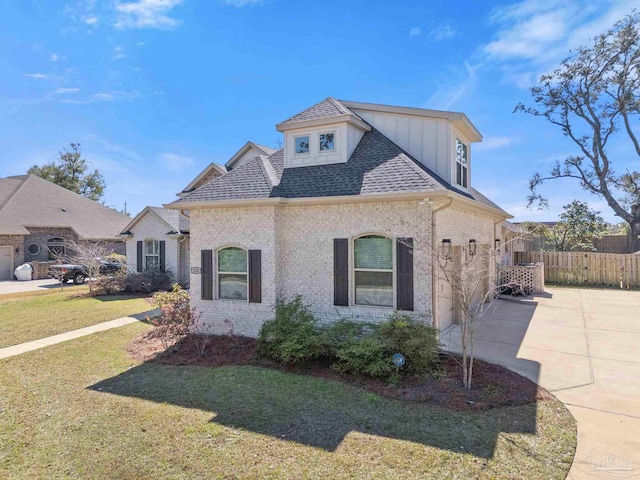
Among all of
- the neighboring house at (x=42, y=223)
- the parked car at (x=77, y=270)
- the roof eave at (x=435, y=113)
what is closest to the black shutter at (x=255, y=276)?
the roof eave at (x=435, y=113)

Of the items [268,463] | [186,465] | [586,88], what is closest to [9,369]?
[186,465]

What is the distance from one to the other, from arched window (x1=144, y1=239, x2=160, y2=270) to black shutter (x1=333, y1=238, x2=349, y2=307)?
14.1 meters

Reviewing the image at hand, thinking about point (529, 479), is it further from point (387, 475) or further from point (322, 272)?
point (322, 272)

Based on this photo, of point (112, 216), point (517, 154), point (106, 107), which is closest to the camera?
point (106, 107)

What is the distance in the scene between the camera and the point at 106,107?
67.3 feet

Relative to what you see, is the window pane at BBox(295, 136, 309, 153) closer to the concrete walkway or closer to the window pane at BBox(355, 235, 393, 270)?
the window pane at BBox(355, 235, 393, 270)

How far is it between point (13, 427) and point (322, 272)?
19.7 ft

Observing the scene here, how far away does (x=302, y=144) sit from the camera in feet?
33.5

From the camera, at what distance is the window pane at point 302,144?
10164 millimetres

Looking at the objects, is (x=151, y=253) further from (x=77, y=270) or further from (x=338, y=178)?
(x=338, y=178)

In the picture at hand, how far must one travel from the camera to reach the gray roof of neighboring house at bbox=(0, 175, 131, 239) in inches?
1035

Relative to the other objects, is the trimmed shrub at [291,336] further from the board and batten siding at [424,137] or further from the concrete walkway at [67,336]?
the concrete walkway at [67,336]

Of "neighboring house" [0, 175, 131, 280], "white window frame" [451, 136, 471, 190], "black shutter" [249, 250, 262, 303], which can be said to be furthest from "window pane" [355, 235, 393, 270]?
"neighboring house" [0, 175, 131, 280]

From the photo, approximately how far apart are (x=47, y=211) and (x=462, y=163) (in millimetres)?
30730
